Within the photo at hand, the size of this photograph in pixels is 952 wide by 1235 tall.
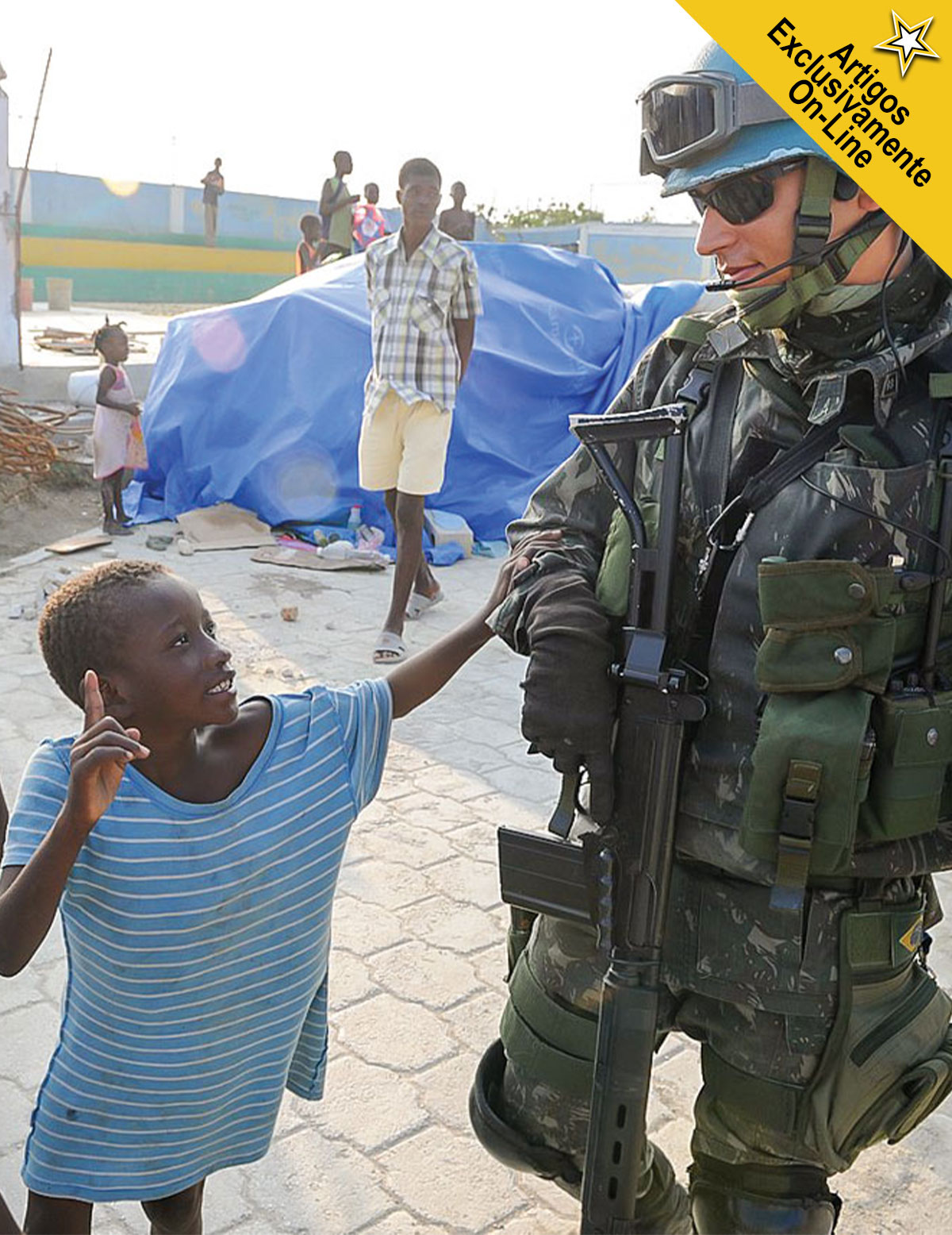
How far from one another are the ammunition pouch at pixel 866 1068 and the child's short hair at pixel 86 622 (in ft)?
3.55

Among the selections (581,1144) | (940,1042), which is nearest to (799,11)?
(940,1042)

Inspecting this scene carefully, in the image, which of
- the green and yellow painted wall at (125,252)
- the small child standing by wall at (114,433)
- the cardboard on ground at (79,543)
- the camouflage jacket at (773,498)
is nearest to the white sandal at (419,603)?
the cardboard on ground at (79,543)

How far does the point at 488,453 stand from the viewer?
8328 millimetres

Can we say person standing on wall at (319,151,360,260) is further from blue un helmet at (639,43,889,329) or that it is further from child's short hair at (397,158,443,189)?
blue un helmet at (639,43,889,329)

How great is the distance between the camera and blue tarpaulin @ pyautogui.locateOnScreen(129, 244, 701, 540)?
798 centimetres

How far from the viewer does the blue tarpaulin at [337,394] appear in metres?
7.98

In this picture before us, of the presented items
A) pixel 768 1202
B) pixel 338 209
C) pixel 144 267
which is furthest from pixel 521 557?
pixel 144 267

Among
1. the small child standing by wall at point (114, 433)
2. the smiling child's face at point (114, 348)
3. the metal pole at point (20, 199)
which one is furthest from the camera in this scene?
the metal pole at point (20, 199)

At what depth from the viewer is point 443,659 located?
2039 mm

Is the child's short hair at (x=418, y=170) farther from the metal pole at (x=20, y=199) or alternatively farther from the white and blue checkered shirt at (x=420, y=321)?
the metal pole at (x=20, y=199)

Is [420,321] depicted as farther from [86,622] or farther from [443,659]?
[86,622]

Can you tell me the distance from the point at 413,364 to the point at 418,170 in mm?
815

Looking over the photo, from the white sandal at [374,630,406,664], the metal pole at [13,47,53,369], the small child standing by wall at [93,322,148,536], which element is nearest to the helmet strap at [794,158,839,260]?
the white sandal at [374,630,406,664]

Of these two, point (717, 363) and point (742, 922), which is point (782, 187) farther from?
point (742, 922)
